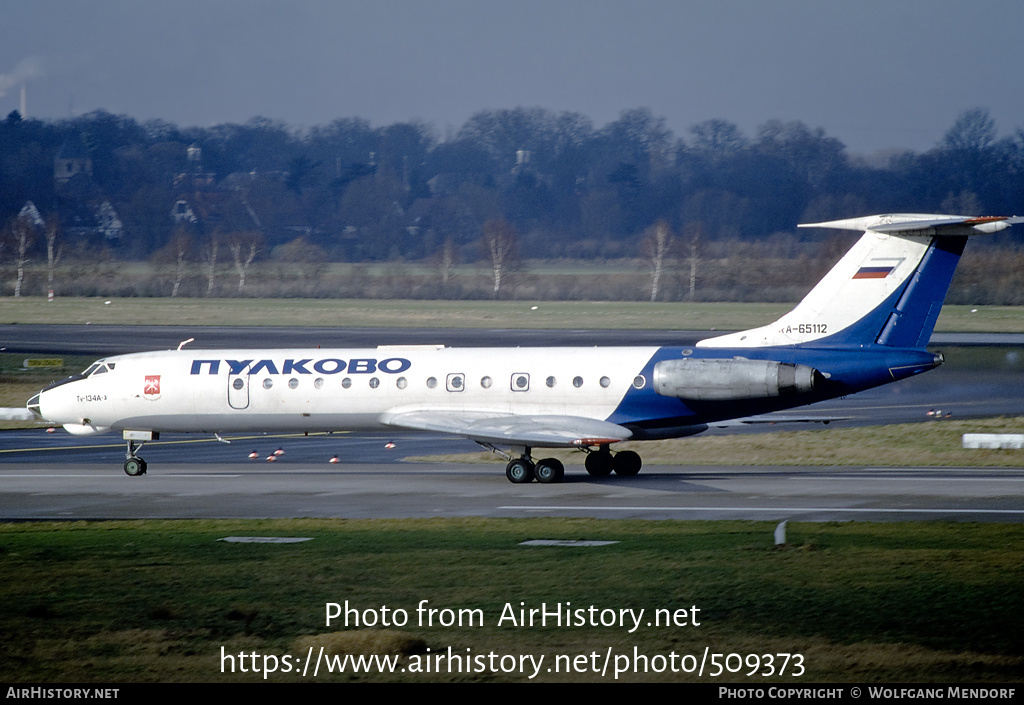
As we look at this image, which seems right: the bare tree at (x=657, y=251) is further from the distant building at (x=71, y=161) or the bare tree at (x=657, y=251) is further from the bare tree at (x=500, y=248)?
the distant building at (x=71, y=161)

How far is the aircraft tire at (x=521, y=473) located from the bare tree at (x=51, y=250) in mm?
82782

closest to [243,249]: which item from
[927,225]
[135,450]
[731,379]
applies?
[135,450]

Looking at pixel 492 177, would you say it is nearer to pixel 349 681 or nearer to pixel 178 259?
pixel 178 259

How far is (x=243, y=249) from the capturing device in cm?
11725

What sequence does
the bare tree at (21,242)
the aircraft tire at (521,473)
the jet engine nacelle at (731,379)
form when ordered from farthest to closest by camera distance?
1. the bare tree at (21,242)
2. the aircraft tire at (521,473)
3. the jet engine nacelle at (731,379)

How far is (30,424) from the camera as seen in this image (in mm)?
38969

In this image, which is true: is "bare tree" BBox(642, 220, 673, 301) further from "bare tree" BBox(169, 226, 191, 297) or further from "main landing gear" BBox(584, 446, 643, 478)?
"main landing gear" BBox(584, 446, 643, 478)

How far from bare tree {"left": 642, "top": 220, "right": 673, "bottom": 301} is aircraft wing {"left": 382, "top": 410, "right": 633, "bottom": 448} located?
6917 centimetres

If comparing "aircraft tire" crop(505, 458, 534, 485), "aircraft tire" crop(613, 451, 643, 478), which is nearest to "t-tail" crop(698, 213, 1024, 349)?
"aircraft tire" crop(613, 451, 643, 478)

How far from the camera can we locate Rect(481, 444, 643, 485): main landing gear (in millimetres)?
25531

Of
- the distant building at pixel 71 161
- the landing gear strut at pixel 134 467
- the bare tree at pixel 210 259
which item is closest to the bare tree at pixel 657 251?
the bare tree at pixel 210 259

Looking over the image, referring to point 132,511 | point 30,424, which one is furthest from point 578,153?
point 132,511

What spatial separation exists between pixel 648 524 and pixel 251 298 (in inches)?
3110

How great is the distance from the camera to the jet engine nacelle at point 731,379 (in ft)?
80.4
